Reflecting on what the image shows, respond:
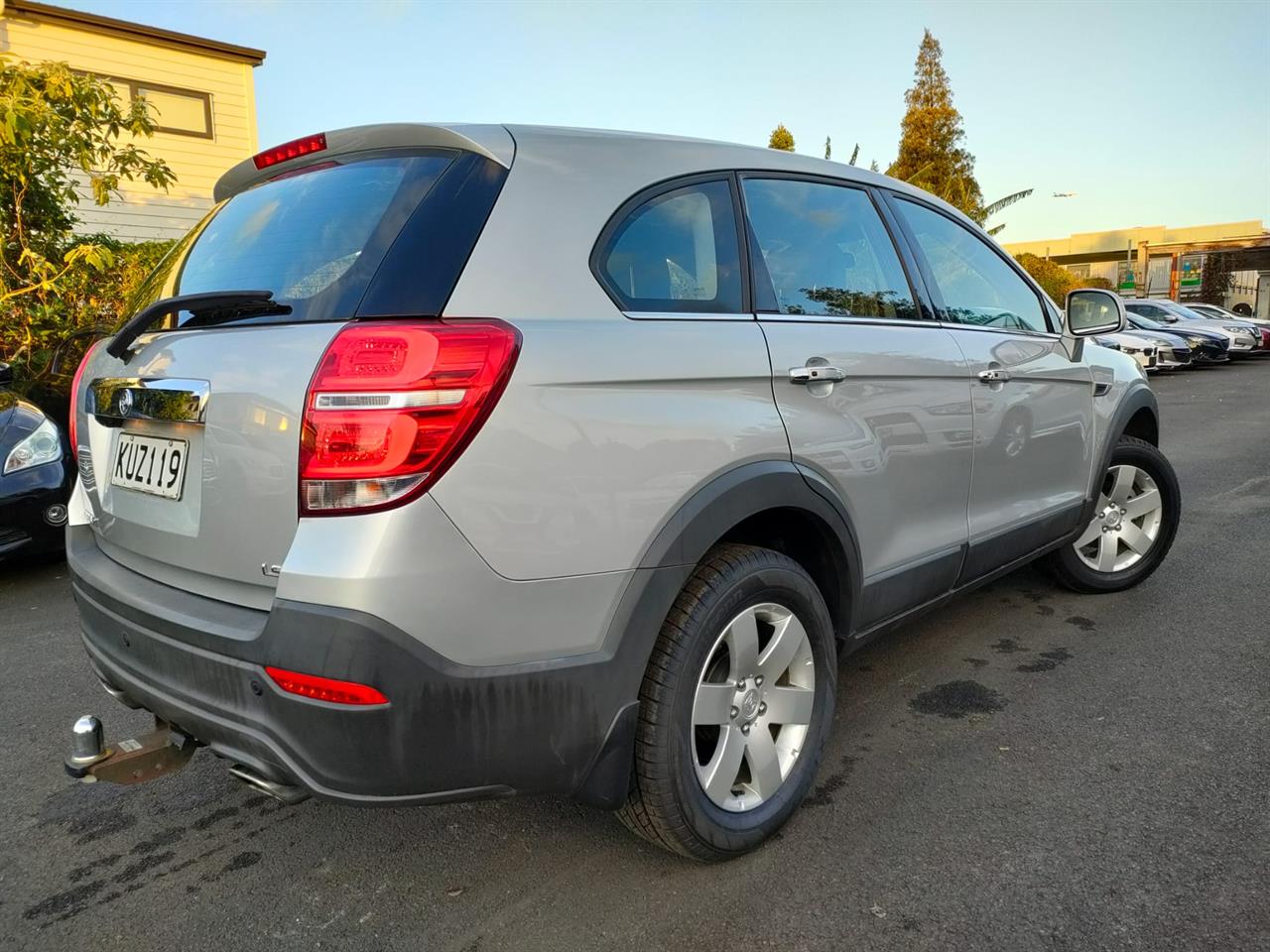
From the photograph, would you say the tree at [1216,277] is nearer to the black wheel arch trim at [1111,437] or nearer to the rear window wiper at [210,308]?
the black wheel arch trim at [1111,437]

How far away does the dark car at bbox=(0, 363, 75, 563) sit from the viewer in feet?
15.5

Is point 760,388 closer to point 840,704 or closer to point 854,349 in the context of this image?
point 854,349

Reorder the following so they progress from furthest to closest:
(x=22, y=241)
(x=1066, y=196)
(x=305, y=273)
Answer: (x=1066, y=196) → (x=22, y=241) → (x=305, y=273)

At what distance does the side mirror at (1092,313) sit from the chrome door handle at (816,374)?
1.84m

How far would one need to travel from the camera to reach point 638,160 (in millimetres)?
2178

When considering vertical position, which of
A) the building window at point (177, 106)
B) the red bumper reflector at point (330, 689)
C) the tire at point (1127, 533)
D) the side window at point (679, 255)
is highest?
the building window at point (177, 106)

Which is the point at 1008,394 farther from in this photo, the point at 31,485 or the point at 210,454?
the point at 31,485

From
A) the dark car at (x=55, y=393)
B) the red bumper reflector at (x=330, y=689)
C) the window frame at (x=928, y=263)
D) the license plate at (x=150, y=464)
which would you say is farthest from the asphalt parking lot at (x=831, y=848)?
the dark car at (x=55, y=393)

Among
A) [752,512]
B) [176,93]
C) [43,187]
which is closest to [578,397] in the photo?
[752,512]

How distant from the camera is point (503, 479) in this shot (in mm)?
1725

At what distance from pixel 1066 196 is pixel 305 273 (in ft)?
138

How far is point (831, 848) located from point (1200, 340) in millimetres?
20179

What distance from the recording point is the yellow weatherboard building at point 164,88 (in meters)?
12.7

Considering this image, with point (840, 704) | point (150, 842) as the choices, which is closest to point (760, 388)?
point (840, 704)
